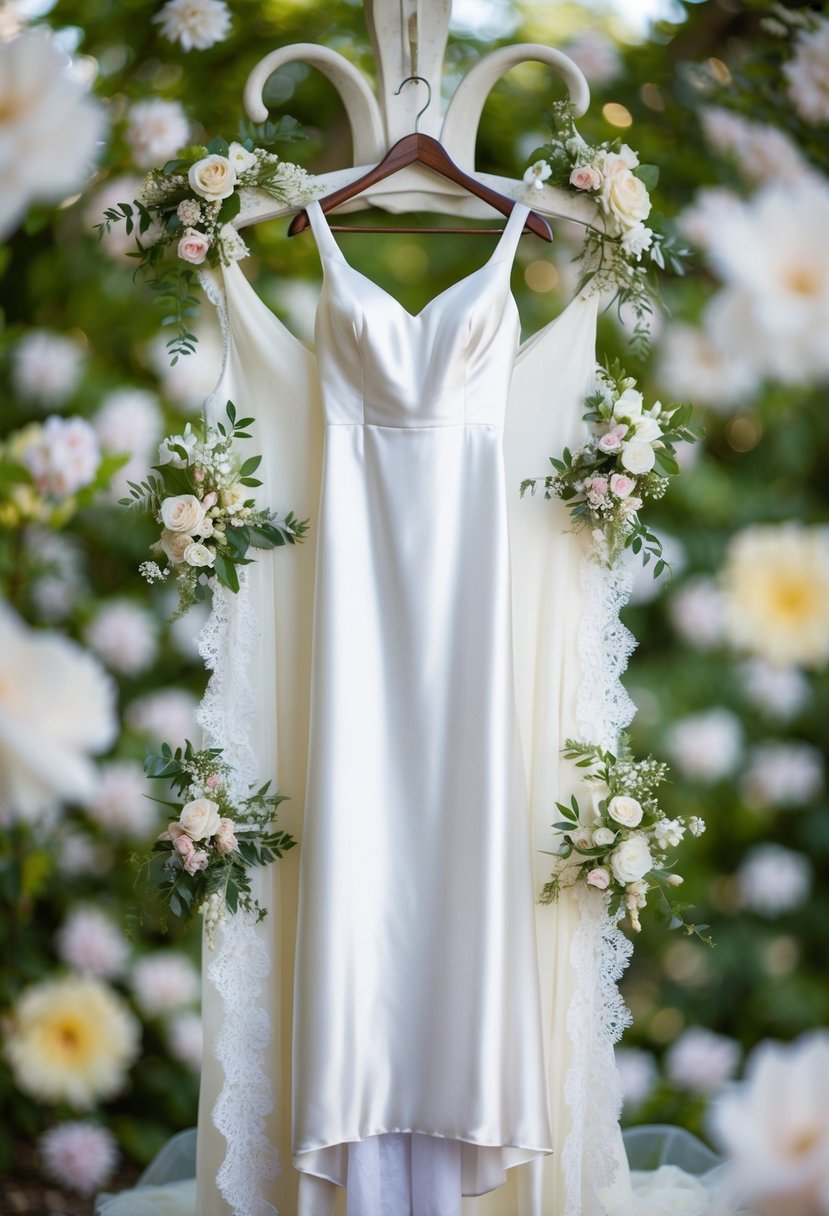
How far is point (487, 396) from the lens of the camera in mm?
1714

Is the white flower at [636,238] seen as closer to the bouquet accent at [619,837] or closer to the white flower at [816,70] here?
the bouquet accent at [619,837]

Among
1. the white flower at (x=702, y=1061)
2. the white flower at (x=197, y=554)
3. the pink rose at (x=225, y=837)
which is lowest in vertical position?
the white flower at (x=702, y=1061)

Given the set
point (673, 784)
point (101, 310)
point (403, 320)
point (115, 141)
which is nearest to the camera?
point (403, 320)

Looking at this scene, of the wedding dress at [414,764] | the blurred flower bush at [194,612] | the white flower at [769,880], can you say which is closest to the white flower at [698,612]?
the blurred flower bush at [194,612]

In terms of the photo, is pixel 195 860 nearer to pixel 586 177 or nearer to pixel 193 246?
pixel 193 246

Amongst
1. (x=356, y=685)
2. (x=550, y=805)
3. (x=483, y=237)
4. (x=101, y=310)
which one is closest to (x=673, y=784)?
(x=550, y=805)

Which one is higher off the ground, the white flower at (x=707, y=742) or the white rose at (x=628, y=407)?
the white rose at (x=628, y=407)

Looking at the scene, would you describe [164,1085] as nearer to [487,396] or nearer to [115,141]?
[487,396]

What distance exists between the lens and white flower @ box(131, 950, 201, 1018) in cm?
260

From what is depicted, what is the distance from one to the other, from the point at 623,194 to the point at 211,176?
0.69m

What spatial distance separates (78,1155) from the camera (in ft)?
7.52

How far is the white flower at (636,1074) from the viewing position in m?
2.73

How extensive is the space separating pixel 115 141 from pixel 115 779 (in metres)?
1.41

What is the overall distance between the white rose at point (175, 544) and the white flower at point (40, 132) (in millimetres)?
1310
